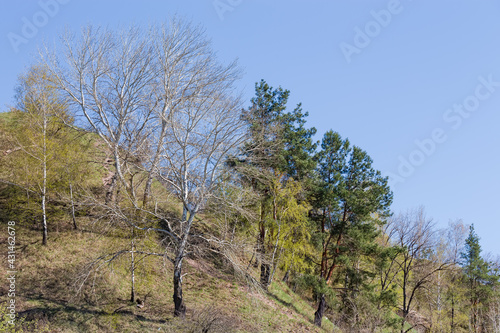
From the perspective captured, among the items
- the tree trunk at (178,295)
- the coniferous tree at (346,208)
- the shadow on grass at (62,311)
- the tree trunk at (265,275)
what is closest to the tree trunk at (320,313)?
the coniferous tree at (346,208)

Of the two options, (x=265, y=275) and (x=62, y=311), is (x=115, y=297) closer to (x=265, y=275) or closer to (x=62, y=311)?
(x=62, y=311)

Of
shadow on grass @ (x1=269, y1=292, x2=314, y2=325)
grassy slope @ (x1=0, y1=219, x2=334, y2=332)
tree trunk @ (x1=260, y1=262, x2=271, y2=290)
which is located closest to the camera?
grassy slope @ (x1=0, y1=219, x2=334, y2=332)

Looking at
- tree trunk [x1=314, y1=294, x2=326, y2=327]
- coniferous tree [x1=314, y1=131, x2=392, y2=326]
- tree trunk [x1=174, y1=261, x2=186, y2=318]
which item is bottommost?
tree trunk [x1=314, y1=294, x2=326, y2=327]

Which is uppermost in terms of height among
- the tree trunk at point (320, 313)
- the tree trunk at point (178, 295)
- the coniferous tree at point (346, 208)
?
the coniferous tree at point (346, 208)

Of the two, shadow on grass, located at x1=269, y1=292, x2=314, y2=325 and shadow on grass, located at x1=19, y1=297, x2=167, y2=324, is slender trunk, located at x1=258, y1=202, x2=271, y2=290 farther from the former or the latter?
shadow on grass, located at x1=19, y1=297, x2=167, y2=324

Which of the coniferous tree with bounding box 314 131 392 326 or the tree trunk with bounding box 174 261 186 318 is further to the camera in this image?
the coniferous tree with bounding box 314 131 392 326

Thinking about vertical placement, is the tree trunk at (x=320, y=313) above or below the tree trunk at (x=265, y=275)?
below

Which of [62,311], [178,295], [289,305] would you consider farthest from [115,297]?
[289,305]

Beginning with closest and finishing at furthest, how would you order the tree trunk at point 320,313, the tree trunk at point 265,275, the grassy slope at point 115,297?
1. the grassy slope at point 115,297
2. the tree trunk at point 320,313
3. the tree trunk at point 265,275

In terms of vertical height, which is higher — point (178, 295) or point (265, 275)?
point (265, 275)

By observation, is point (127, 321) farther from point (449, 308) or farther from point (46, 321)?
point (449, 308)

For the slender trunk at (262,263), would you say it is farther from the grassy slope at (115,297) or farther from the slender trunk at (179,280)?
the slender trunk at (179,280)

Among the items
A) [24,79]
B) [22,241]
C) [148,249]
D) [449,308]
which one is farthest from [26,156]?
[449,308]

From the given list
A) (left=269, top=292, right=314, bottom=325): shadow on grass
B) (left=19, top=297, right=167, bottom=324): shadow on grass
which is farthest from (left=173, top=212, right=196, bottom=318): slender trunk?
(left=269, top=292, right=314, bottom=325): shadow on grass
